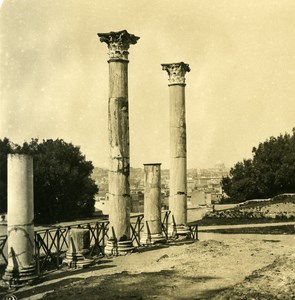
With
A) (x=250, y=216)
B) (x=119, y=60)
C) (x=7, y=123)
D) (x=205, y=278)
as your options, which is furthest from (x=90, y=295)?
(x=7, y=123)

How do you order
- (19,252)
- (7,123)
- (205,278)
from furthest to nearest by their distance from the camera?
(7,123)
(19,252)
(205,278)

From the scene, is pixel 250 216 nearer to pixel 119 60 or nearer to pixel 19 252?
pixel 119 60

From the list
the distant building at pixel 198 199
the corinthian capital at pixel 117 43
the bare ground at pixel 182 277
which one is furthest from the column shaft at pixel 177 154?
the distant building at pixel 198 199

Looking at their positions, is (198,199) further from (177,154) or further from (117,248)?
(117,248)

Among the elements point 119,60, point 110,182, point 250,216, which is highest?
point 119,60

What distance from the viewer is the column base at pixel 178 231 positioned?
664 inches

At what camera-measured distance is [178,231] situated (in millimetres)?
16906

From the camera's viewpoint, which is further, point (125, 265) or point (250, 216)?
point (250, 216)

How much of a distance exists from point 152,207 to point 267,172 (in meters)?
28.0

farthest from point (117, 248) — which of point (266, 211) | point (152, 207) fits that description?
point (266, 211)

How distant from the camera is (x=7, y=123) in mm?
33656

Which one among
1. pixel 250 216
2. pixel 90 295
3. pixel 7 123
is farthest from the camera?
pixel 7 123

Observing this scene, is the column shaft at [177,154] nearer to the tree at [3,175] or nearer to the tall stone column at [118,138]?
the tall stone column at [118,138]

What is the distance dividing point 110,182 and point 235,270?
4695 millimetres
